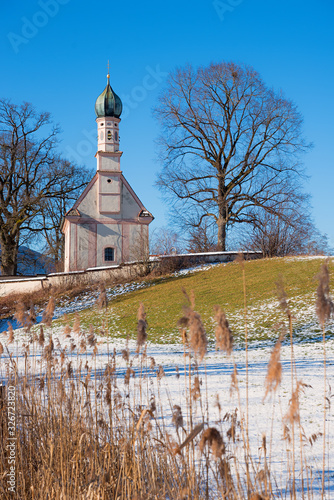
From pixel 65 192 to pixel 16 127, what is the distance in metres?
5.70

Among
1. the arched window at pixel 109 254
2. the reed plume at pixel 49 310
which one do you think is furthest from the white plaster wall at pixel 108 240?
the reed plume at pixel 49 310

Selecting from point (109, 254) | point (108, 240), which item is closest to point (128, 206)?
point (108, 240)

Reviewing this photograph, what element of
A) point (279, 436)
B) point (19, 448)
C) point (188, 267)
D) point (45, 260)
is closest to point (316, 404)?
point (279, 436)

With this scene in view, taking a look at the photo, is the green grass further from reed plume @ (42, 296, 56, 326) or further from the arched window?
the arched window

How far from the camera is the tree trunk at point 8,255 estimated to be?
34.3m

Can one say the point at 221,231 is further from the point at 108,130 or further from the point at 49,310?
the point at 49,310

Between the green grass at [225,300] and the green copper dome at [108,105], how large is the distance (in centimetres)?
1526

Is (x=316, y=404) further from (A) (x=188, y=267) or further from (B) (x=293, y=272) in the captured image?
(A) (x=188, y=267)

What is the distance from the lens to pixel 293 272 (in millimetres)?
20500

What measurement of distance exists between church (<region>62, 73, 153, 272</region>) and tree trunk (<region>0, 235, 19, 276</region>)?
13.8 ft

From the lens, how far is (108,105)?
34.4m

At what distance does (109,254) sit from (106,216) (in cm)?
256

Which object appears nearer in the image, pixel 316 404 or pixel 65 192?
pixel 316 404

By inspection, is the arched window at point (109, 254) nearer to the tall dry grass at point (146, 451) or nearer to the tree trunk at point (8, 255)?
the tree trunk at point (8, 255)
